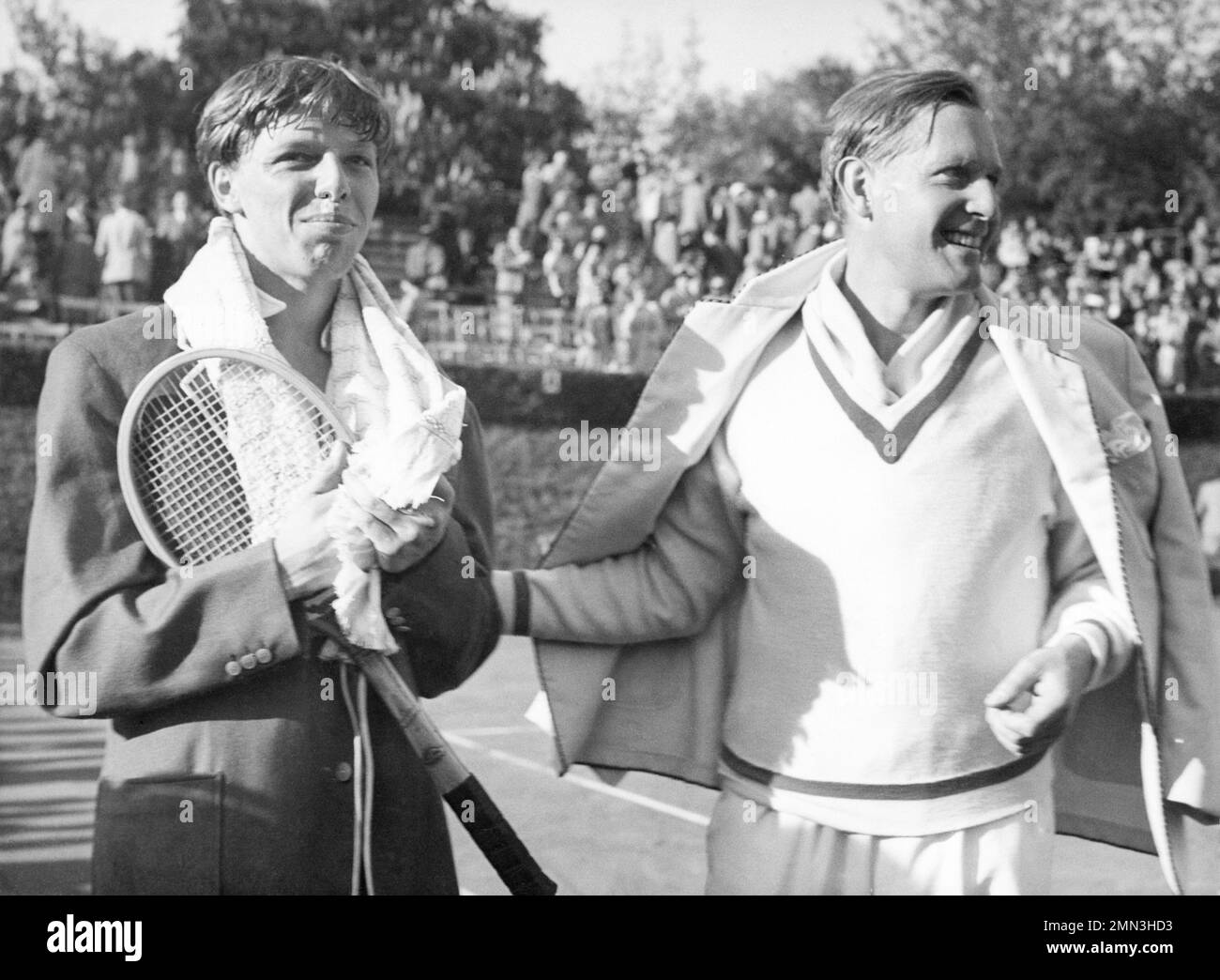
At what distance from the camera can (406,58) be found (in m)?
5.82

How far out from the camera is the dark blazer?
6.78 ft

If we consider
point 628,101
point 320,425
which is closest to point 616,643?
point 320,425

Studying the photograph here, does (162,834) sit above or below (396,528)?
below

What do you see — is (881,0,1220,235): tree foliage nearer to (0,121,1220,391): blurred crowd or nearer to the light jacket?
(0,121,1220,391): blurred crowd

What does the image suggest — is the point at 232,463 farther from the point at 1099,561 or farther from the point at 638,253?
the point at 638,253

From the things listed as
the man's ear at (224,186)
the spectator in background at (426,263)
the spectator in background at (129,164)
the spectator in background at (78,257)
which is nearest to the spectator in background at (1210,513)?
the spectator in background at (426,263)

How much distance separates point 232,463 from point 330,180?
394 mm

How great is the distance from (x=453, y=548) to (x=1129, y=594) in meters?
0.96

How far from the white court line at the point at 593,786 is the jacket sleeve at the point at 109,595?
85.1 inches

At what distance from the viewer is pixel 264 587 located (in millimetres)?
2078

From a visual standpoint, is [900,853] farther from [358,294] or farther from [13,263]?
[13,263]

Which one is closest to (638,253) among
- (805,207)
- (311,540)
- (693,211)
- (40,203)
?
(693,211)

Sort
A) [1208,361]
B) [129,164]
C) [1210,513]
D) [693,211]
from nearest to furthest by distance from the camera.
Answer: [129,164]
[693,211]
[1210,513]
[1208,361]

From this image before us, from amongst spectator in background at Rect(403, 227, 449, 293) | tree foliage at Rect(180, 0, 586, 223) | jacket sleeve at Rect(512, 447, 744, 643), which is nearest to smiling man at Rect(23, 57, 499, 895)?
jacket sleeve at Rect(512, 447, 744, 643)
